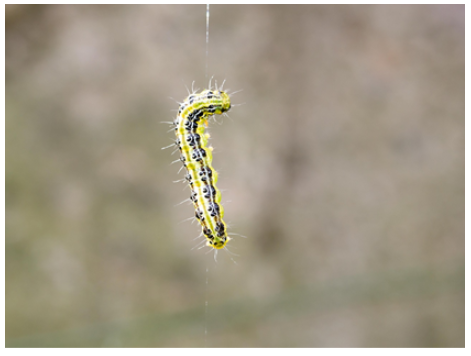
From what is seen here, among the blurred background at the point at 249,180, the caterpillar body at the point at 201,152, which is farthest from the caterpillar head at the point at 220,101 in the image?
the blurred background at the point at 249,180

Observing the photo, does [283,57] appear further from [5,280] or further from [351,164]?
[5,280]

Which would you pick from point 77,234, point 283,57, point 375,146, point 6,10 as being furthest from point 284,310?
point 6,10

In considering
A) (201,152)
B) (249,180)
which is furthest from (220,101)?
(249,180)

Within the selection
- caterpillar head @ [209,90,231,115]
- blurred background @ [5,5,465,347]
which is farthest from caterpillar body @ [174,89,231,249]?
blurred background @ [5,5,465,347]

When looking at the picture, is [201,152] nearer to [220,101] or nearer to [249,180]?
[220,101]

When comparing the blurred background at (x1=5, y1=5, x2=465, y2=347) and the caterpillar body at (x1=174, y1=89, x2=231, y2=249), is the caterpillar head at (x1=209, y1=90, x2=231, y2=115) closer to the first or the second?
the caterpillar body at (x1=174, y1=89, x2=231, y2=249)

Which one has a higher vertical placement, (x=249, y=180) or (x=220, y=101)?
(x=249, y=180)

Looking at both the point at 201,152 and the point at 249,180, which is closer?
the point at 201,152
